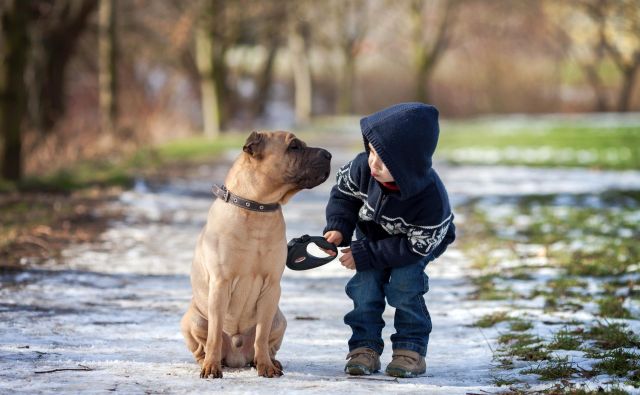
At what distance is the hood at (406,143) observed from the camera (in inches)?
193

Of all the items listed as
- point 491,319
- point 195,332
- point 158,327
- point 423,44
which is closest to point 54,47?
point 423,44

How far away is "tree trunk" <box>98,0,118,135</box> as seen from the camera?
22734 millimetres

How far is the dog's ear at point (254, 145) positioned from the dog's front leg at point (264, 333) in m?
0.69

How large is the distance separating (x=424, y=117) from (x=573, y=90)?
47.2 metres

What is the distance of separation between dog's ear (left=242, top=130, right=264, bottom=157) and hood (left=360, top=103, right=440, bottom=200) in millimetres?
565

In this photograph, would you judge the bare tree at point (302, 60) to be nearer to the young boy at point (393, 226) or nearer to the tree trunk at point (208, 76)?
the tree trunk at point (208, 76)

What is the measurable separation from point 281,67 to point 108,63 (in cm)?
3501

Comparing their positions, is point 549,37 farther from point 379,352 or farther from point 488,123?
point 379,352

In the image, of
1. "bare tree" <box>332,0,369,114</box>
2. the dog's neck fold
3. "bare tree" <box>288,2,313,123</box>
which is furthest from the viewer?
"bare tree" <box>332,0,369,114</box>

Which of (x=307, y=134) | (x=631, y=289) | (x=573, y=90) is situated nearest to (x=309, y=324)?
(x=631, y=289)

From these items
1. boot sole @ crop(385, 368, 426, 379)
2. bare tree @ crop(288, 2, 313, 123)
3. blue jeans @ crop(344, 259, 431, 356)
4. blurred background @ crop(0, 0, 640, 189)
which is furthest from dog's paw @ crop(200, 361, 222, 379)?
bare tree @ crop(288, 2, 313, 123)

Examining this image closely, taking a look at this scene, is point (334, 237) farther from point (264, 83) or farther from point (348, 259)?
point (264, 83)

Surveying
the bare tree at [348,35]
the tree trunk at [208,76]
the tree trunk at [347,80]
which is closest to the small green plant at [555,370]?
the tree trunk at [208,76]

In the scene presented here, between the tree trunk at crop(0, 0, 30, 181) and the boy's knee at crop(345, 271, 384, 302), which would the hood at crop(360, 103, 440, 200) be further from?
the tree trunk at crop(0, 0, 30, 181)
